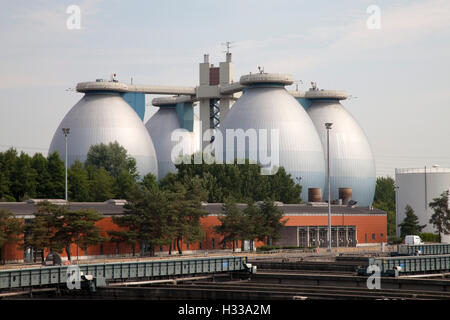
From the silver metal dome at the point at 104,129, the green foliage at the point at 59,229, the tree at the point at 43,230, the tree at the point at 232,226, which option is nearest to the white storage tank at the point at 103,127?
the silver metal dome at the point at 104,129

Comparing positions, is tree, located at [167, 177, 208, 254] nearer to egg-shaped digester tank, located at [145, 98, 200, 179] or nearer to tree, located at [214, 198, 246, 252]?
tree, located at [214, 198, 246, 252]

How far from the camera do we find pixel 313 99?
169750mm

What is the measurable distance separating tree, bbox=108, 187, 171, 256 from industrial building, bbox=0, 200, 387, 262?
7.18ft

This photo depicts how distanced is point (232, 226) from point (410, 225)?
1414 inches

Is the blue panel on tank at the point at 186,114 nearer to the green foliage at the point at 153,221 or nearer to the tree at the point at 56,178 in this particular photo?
the tree at the point at 56,178

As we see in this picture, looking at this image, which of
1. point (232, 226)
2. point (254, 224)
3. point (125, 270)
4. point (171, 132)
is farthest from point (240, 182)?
point (125, 270)

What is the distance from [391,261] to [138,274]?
1860 cm

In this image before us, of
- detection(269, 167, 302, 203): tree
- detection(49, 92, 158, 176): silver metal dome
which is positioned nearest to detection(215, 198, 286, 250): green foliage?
detection(269, 167, 302, 203): tree

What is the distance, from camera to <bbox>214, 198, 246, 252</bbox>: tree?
9825 centimetres

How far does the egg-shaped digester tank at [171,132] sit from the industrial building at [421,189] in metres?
48.4

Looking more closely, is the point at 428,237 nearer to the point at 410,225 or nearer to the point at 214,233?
the point at 410,225
